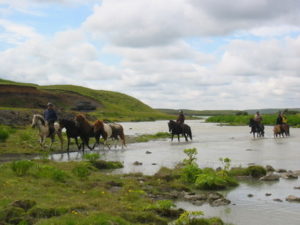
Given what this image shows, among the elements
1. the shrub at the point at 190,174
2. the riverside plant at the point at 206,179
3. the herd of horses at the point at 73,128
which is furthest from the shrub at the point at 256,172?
the herd of horses at the point at 73,128

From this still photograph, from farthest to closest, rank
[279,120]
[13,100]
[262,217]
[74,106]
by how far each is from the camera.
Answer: [74,106] < [13,100] < [279,120] < [262,217]

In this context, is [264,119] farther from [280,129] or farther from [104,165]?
[104,165]

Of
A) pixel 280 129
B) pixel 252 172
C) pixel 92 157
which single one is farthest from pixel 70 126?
pixel 280 129

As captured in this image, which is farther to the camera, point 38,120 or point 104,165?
point 38,120

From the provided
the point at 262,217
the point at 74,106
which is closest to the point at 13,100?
the point at 74,106

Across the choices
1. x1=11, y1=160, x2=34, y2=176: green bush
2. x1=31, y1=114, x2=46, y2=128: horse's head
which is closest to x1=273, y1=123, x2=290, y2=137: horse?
x1=31, y1=114, x2=46, y2=128: horse's head

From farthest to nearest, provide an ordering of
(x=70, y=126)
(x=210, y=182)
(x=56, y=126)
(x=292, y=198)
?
(x=56, y=126) → (x=70, y=126) → (x=210, y=182) → (x=292, y=198)

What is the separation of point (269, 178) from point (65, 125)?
1302 centimetres

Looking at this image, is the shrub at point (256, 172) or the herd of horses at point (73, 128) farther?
the herd of horses at point (73, 128)

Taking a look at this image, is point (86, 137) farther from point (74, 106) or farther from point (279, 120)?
point (74, 106)

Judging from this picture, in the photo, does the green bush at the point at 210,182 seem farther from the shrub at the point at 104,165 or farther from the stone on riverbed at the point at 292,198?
the shrub at the point at 104,165

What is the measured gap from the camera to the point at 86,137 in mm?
24266

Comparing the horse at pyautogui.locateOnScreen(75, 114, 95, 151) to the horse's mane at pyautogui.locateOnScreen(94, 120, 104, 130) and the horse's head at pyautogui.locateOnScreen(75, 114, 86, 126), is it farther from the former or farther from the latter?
the horse's mane at pyautogui.locateOnScreen(94, 120, 104, 130)

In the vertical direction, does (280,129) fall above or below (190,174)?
above
